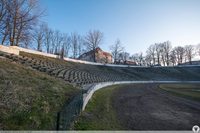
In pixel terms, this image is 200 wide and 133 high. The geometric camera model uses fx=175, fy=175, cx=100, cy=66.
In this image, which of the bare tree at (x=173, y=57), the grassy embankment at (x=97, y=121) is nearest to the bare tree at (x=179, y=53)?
the bare tree at (x=173, y=57)

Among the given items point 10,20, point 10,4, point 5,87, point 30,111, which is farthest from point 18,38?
point 30,111

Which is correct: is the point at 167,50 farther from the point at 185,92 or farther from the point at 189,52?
the point at 185,92

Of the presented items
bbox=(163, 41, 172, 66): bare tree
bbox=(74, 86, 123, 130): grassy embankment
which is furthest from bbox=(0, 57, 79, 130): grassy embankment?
bbox=(163, 41, 172, 66): bare tree

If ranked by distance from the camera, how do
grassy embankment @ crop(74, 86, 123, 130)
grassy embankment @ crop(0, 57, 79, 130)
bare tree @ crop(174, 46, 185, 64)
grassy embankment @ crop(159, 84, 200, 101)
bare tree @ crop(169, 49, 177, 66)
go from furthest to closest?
1. bare tree @ crop(174, 46, 185, 64)
2. bare tree @ crop(169, 49, 177, 66)
3. grassy embankment @ crop(159, 84, 200, 101)
4. grassy embankment @ crop(74, 86, 123, 130)
5. grassy embankment @ crop(0, 57, 79, 130)

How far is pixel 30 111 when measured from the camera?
7.54 meters

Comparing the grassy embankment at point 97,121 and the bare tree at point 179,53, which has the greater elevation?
the bare tree at point 179,53

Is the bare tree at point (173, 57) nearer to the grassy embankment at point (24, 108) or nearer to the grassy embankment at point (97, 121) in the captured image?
the grassy embankment at point (97, 121)

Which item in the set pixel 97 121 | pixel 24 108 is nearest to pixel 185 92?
pixel 97 121

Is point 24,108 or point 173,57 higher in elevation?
point 173,57

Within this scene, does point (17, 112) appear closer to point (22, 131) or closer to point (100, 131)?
point (22, 131)

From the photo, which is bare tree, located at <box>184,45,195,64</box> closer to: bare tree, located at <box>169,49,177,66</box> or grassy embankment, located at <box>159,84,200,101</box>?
bare tree, located at <box>169,49,177,66</box>

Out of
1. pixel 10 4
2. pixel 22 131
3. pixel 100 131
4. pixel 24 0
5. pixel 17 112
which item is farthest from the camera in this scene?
pixel 24 0

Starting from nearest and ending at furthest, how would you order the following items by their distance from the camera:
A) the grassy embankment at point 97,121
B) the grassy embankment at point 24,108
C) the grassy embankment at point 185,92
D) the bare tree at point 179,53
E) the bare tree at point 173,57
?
the grassy embankment at point 24,108 → the grassy embankment at point 97,121 → the grassy embankment at point 185,92 → the bare tree at point 173,57 → the bare tree at point 179,53

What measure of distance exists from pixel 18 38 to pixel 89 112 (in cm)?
3292
